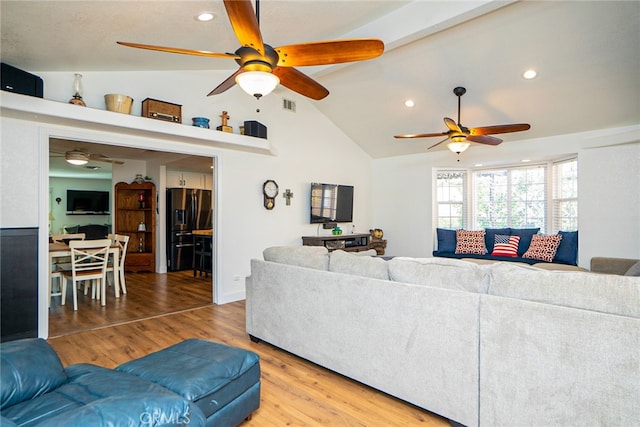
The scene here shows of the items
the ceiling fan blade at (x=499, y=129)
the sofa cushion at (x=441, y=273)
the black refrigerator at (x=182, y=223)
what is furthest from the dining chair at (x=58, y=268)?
the ceiling fan blade at (x=499, y=129)

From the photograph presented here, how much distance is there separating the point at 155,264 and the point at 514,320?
7.30 metres

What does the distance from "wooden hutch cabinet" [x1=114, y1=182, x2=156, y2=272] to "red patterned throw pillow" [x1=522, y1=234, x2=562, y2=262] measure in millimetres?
7257

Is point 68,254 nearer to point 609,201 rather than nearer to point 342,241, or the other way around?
point 342,241

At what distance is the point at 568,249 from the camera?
5266 mm

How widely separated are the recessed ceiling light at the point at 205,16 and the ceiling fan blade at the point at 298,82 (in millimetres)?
823

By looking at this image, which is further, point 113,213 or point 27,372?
point 113,213

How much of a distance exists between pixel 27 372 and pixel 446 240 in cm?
629

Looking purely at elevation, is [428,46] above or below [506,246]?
above

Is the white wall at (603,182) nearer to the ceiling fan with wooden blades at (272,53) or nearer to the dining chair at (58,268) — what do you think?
the ceiling fan with wooden blades at (272,53)

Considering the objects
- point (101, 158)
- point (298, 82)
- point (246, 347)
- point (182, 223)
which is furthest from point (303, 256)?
point (101, 158)

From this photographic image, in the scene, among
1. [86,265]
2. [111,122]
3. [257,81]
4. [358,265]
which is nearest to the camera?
[257,81]

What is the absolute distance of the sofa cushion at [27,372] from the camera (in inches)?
57.5

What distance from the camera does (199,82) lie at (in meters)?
4.73

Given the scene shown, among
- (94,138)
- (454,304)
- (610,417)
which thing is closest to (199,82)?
(94,138)
